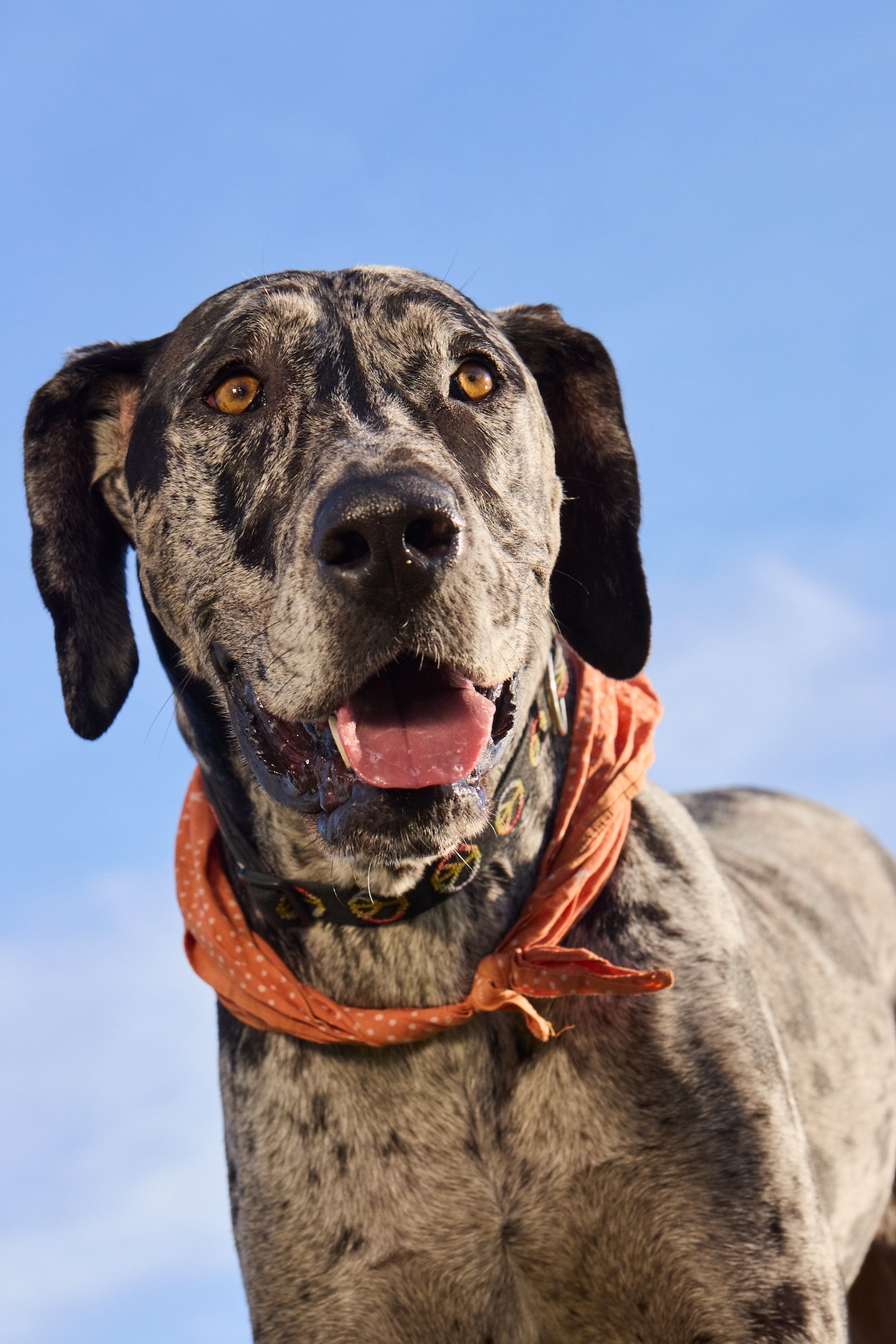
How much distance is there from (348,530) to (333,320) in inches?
37.6

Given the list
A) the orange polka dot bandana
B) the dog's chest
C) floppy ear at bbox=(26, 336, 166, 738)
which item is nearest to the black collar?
the orange polka dot bandana

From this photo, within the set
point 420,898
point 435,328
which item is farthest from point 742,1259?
point 435,328

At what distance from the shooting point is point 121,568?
13.2 ft

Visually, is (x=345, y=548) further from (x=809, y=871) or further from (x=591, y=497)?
(x=809, y=871)

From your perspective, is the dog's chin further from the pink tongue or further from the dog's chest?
the dog's chest

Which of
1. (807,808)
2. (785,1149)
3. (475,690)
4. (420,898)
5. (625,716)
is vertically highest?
(807,808)

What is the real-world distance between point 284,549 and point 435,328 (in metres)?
0.79

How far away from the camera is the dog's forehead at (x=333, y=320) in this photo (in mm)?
3463

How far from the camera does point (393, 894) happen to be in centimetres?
334

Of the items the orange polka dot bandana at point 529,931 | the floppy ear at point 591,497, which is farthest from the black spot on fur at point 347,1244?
the floppy ear at point 591,497

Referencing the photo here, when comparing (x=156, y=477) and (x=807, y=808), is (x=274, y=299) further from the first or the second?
(x=807, y=808)

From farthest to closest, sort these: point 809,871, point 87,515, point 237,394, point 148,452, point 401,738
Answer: point 809,871 → point 87,515 → point 148,452 → point 237,394 → point 401,738

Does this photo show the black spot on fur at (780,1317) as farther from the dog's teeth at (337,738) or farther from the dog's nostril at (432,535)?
the dog's nostril at (432,535)

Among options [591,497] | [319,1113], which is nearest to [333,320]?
[591,497]
